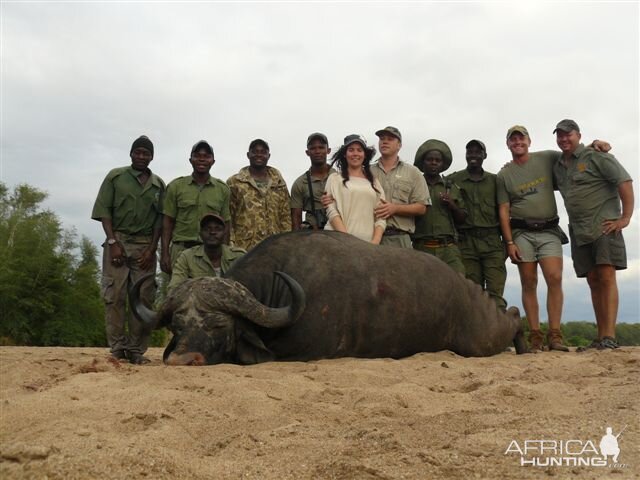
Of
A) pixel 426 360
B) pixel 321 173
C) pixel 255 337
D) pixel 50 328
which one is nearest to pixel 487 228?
pixel 321 173

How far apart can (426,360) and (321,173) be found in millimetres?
3275

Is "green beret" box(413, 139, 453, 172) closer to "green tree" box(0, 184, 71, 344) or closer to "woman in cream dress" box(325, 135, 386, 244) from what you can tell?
"woman in cream dress" box(325, 135, 386, 244)

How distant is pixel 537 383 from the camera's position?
4809 millimetres

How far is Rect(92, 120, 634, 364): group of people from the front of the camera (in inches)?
297

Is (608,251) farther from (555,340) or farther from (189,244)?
(189,244)

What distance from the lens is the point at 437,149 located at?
8.52 m

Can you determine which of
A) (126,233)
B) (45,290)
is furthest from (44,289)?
(126,233)

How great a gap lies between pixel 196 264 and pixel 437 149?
11.7 ft

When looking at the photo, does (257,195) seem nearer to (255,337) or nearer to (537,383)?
(255,337)

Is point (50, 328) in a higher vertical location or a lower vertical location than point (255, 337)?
lower

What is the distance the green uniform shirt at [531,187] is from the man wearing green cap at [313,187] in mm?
2340

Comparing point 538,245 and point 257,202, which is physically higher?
point 257,202

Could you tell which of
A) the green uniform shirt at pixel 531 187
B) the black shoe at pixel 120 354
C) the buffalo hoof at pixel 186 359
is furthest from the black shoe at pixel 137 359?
the green uniform shirt at pixel 531 187

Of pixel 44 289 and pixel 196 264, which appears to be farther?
pixel 44 289
